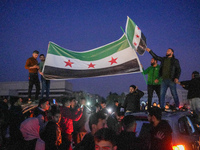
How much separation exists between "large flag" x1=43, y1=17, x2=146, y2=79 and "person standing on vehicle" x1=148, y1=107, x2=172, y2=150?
3.06 meters

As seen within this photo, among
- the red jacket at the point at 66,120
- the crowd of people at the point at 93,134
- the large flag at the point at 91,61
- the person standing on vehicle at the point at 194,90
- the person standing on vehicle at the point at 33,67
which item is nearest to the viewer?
the crowd of people at the point at 93,134

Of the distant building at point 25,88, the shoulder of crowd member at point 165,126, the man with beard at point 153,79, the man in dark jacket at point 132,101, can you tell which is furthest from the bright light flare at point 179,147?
the distant building at point 25,88

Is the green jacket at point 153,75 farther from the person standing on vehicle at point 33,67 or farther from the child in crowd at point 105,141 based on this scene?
the child in crowd at point 105,141

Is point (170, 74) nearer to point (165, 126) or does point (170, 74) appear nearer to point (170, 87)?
point (170, 87)

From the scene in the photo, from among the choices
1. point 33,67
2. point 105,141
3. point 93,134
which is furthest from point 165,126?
point 33,67

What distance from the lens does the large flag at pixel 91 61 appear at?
6734mm

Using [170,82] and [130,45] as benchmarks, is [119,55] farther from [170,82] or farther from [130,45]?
[170,82]

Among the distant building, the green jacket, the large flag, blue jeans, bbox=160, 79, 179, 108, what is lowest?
the distant building

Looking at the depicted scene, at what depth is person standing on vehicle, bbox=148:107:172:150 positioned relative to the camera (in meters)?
3.30

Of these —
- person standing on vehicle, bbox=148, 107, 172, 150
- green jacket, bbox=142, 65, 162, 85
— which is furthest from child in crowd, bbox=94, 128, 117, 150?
green jacket, bbox=142, 65, 162, 85

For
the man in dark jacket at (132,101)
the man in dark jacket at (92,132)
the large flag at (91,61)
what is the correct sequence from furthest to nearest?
1. the large flag at (91,61)
2. the man in dark jacket at (132,101)
3. the man in dark jacket at (92,132)

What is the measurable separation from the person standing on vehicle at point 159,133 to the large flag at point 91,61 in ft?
10.0

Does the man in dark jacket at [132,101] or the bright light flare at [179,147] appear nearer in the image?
the bright light flare at [179,147]

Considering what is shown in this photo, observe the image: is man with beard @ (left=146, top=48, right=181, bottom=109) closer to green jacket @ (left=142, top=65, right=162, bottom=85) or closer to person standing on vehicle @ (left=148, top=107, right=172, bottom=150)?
green jacket @ (left=142, top=65, right=162, bottom=85)
